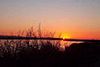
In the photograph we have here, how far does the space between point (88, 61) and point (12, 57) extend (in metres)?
1.65

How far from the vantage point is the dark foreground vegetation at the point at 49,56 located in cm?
561

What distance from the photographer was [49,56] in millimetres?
6078

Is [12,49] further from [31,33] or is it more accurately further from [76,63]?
[31,33]

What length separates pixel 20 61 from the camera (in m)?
5.69

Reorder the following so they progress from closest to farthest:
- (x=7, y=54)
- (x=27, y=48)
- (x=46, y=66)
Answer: (x=46, y=66)
(x=7, y=54)
(x=27, y=48)

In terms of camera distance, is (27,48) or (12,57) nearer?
(12,57)

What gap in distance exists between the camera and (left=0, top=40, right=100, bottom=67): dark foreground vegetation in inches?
221

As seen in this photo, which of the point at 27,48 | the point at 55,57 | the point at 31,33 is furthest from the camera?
the point at 31,33

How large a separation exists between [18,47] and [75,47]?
1.67m

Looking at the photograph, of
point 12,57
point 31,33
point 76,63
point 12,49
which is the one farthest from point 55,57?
point 31,33

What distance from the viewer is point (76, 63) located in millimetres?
5746

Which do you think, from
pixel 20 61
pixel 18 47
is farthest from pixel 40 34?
pixel 20 61

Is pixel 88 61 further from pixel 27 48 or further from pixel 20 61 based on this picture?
pixel 27 48

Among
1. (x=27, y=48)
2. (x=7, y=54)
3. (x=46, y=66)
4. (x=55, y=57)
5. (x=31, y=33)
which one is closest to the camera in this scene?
(x=46, y=66)
